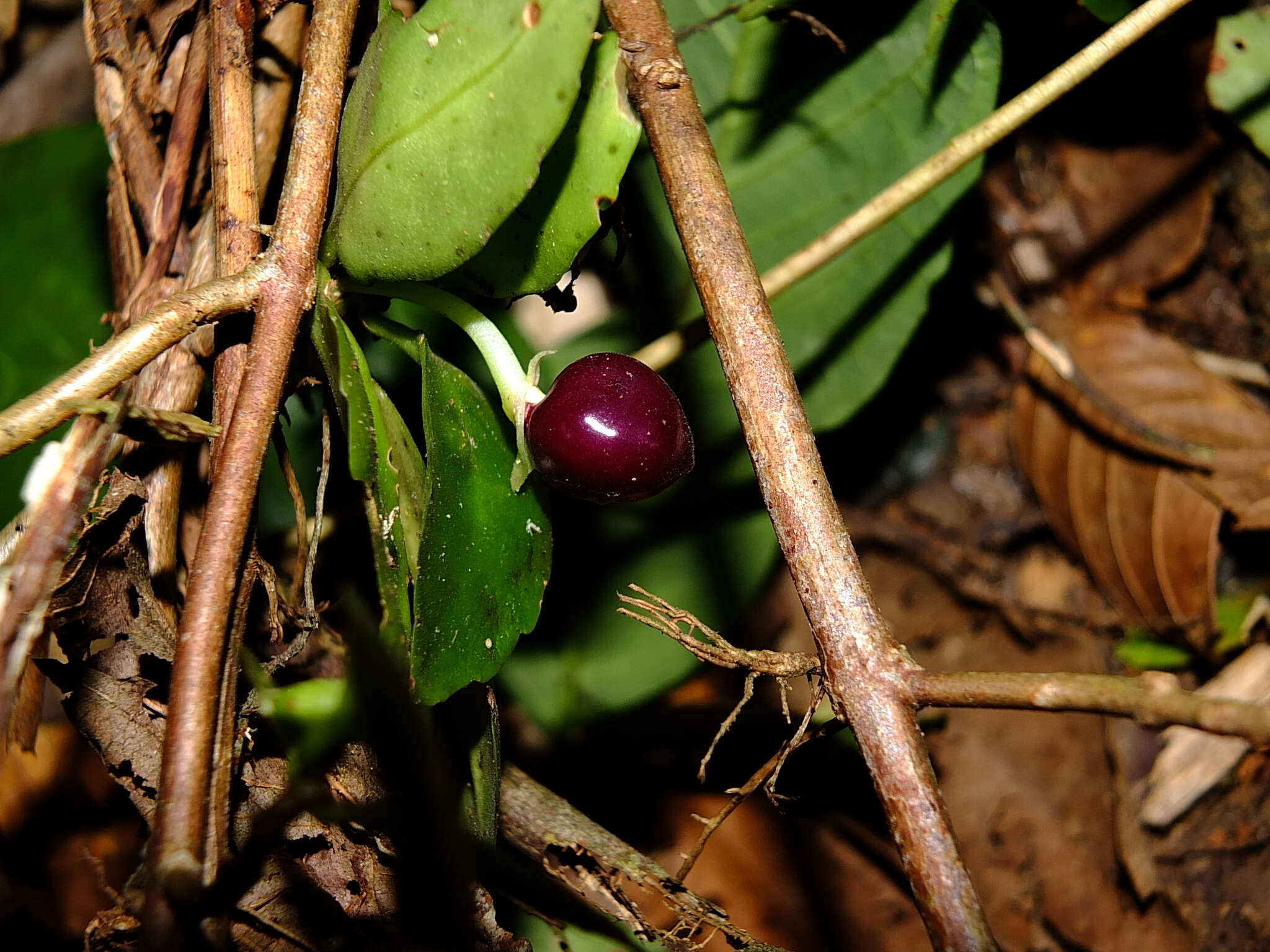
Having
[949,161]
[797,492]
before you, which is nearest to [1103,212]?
[949,161]

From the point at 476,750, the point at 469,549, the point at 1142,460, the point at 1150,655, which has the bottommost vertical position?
the point at 1150,655

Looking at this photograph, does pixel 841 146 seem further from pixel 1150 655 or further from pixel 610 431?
pixel 1150 655

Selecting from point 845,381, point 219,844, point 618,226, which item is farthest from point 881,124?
point 219,844

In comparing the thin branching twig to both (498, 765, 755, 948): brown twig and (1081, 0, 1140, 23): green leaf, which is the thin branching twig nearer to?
(1081, 0, 1140, 23): green leaf

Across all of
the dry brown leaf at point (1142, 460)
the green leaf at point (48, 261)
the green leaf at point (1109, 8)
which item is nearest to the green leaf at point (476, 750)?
the green leaf at point (48, 261)

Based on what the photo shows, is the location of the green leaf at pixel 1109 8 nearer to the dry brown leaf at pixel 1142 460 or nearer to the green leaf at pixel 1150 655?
the dry brown leaf at pixel 1142 460

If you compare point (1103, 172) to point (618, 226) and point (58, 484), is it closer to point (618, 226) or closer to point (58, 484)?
point (618, 226)
